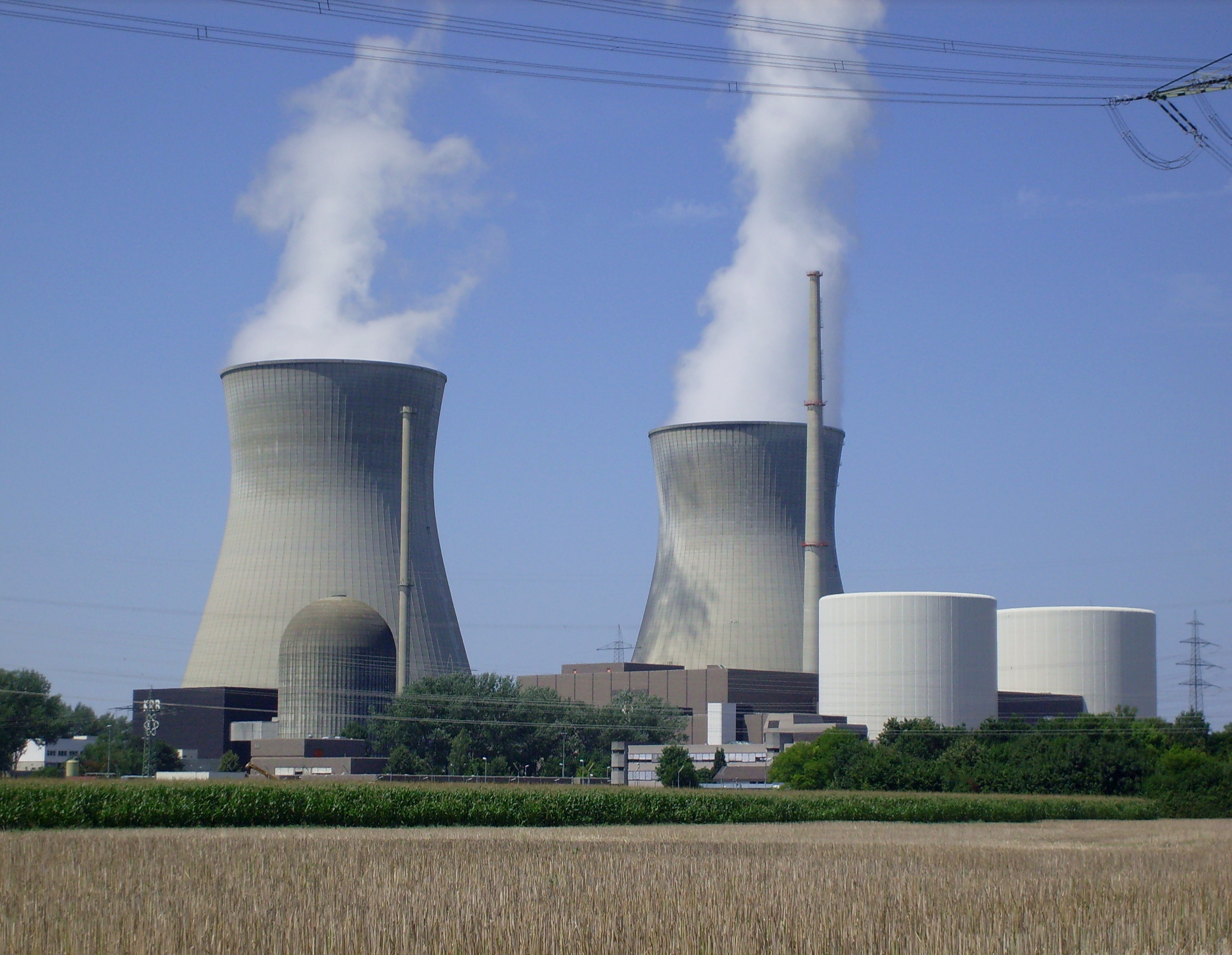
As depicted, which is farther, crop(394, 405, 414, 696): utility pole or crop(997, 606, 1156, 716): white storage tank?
crop(997, 606, 1156, 716): white storage tank

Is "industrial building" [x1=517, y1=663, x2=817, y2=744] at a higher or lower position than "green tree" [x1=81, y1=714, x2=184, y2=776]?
higher

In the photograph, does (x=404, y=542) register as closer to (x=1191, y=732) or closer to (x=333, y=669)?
(x=333, y=669)

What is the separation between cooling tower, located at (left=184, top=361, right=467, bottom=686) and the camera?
39.1 metres

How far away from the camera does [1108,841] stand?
67.7 feet

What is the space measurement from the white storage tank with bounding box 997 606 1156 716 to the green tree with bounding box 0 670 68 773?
35.3 meters

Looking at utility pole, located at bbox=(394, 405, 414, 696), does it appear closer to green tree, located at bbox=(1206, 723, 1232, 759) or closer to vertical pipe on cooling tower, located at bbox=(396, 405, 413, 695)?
vertical pipe on cooling tower, located at bbox=(396, 405, 413, 695)

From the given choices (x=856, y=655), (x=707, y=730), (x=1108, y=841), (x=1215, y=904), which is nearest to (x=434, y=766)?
(x=707, y=730)

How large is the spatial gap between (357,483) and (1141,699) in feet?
95.1

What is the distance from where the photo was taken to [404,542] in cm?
4116

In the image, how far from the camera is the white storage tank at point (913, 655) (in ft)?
143

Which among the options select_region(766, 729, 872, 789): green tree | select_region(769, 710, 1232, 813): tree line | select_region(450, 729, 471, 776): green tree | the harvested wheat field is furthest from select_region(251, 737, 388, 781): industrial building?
the harvested wheat field

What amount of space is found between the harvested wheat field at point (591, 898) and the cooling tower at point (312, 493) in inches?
847

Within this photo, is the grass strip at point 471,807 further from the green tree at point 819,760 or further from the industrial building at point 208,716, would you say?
the industrial building at point 208,716

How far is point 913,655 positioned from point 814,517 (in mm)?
5109
